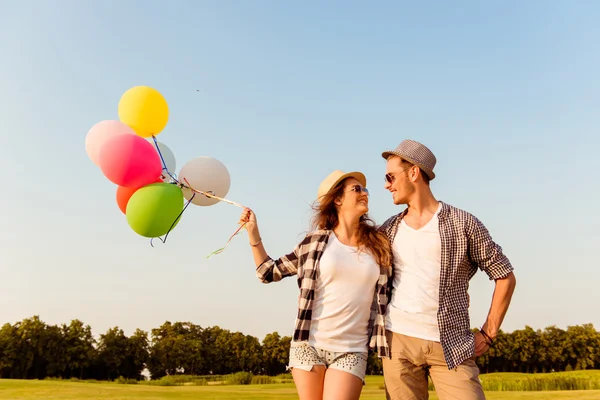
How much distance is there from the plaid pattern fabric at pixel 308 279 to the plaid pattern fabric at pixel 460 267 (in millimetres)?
142

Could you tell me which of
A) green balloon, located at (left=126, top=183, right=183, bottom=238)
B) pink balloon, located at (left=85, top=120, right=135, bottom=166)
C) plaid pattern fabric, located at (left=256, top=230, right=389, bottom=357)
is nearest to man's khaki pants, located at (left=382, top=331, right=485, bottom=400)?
plaid pattern fabric, located at (left=256, top=230, right=389, bottom=357)

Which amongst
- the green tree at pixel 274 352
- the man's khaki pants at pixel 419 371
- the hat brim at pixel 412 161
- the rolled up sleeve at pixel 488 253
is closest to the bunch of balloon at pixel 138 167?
the hat brim at pixel 412 161

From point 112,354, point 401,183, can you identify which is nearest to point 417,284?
point 401,183

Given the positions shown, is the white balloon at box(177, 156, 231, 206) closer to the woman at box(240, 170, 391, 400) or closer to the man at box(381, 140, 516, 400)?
the woman at box(240, 170, 391, 400)

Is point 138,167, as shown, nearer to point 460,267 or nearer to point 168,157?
point 168,157

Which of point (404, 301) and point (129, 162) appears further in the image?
point (129, 162)

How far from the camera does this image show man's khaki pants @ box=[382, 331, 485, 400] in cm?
402

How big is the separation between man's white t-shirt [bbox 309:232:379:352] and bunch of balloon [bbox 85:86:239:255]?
127 centimetres

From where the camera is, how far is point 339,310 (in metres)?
4.24

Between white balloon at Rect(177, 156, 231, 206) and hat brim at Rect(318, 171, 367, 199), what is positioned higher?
white balloon at Rect(177, 156, 231, 206)

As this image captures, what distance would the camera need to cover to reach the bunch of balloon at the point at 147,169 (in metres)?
5.54

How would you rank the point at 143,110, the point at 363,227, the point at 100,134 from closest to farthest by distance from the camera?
the point at 363,227 < the point at 100,134 < the point at 143,110

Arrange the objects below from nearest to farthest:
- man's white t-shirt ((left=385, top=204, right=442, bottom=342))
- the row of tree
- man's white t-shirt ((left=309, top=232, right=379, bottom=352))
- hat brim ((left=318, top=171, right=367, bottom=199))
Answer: man's white t-shirt ((left=385, top=204, right=442, bottom=342)), man's white t-shirt ((left=309, top=232, right=379, bottom=352)), hat brim ((left=318, top=171, right=367, bottom=199)), the row of tree

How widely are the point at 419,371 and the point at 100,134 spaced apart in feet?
13.0
